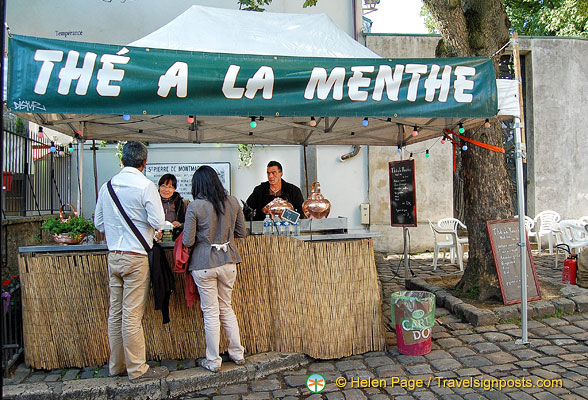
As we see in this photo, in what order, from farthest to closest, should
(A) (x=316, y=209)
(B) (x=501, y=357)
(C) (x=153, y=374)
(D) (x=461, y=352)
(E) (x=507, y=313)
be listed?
(E) (x=507, y=313) < (A) (x=316, y=209) < (D) (x=461, y=352) < (B) (x=501, y=357) < (C) (x=153, y=374)

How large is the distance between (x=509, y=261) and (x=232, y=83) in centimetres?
402

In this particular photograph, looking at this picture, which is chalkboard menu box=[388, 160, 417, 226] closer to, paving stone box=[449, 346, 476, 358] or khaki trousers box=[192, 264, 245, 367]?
paving stone box=[449, 346, 476, 358]

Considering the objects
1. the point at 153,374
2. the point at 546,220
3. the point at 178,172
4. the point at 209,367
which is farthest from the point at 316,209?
the point at 546,220

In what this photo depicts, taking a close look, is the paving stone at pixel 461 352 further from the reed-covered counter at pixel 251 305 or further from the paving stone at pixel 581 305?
the paving stone at pixel 581 305

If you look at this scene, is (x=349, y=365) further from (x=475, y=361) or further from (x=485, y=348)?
(x=485, y=348)

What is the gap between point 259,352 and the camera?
4250mm

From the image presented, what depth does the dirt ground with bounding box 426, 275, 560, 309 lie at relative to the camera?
5.53 metres

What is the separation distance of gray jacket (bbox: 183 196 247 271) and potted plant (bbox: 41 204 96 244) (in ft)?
4.33

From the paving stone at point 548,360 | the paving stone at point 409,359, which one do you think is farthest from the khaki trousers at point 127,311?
the paving stone at point 548,360

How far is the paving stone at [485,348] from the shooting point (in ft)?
14.4

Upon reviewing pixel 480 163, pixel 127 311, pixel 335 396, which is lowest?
pixel 335 396

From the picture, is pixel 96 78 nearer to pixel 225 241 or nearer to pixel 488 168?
pixel 225 241

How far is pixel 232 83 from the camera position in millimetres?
3764

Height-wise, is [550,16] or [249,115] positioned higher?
[550,16]
